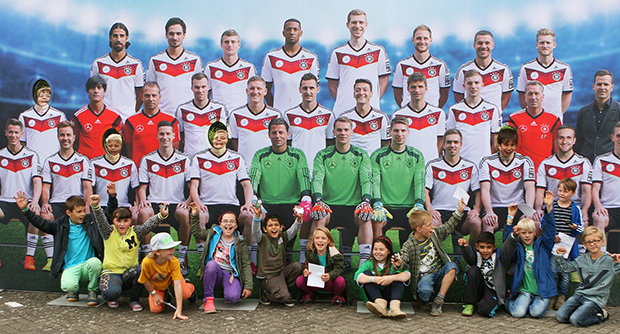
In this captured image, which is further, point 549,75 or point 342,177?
point 342,177

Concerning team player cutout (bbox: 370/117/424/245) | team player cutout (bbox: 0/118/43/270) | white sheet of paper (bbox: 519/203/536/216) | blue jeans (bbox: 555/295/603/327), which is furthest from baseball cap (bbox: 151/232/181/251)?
blue jeans (bbox: 555/295/603/327)

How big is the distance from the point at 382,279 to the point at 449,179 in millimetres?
1378

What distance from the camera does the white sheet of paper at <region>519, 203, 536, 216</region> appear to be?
5293mm

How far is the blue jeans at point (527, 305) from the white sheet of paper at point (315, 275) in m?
1.83

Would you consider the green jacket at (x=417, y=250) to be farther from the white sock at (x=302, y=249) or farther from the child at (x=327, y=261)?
the white sock at (x=302, y=249)

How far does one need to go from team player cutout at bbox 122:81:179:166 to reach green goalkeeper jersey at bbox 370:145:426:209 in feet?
7.44

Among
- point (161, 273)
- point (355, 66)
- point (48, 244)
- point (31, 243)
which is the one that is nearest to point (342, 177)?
point (355, 66)

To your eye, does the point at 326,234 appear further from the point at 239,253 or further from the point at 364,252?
the point at 239,253

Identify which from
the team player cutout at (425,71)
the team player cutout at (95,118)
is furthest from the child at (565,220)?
the team player cutout at (95,118)

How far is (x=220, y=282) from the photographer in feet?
18.0

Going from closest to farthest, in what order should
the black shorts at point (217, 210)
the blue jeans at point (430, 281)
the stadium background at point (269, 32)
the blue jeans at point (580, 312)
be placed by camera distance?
the blue jeans at point (580, 312), the blue jeans at point (430, 281), the stadium background at point (269, 32), the black shorts at point (217, 210)

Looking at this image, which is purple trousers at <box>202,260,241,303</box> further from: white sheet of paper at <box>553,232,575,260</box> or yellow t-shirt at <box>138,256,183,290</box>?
white sheet of paper at <box>553,232,575,260</box>

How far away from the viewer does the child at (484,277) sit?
5227 mm

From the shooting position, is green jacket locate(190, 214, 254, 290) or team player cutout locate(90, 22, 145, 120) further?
team player cutout locate(90, 22, 145, 120)
